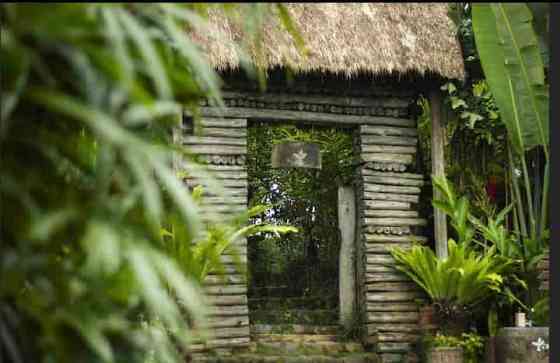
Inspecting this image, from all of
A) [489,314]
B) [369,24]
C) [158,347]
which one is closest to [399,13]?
[369,24]

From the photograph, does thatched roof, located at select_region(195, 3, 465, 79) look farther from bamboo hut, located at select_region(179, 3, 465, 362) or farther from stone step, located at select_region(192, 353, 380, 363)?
stone step, located at select_region(192, 353, 380, 363)

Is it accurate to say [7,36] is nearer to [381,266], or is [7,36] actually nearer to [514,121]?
[514,121]

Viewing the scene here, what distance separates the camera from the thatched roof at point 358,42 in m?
6.66

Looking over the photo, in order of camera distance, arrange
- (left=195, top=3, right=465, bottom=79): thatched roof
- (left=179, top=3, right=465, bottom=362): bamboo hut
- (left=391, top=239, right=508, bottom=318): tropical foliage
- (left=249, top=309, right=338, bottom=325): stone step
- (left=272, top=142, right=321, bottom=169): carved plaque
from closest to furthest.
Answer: (left=391, top=239, right=508, bottom=318): tropical foliage → (left=195, top=3, right=465, bottom=79): thatched roof → (left=179, top=3, right=465, bottom=362): bamboo hut → (left=272, top=142, right=321, bottom=169): carved plaque → (left=249, top=309, right=338, bottom=325): stone step

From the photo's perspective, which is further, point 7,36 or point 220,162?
point 220,162

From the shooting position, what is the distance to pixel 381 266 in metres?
7.15

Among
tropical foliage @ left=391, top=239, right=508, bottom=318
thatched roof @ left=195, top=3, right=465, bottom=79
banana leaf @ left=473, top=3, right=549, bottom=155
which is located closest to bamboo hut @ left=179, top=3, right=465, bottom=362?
thatched roof @ left=195, top=3, right=465, bottom=79

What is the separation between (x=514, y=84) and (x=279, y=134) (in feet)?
15.0

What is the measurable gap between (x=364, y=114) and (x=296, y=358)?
2.21 meters

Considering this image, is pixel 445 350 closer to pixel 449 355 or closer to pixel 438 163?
pixel 449 355

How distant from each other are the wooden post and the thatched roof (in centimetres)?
34

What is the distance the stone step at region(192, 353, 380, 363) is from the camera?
6.52 m

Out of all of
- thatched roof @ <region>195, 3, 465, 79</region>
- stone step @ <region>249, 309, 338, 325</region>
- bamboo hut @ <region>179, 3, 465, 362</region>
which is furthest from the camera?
stone step @ <region>249, 309, 338, 325</region>

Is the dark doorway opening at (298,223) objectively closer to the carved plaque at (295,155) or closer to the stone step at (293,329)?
the stone step at (293,329)
